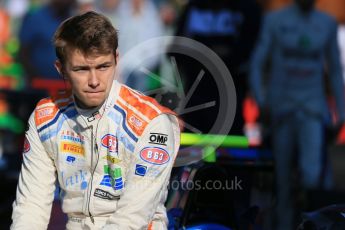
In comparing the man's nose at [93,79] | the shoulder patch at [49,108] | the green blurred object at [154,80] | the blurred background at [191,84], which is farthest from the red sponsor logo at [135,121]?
the green blurred object at [154,80]


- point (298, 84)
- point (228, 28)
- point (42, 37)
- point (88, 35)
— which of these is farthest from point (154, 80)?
point (88, 35)

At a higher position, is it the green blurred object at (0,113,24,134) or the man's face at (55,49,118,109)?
the man's face at (55,49,118,109)

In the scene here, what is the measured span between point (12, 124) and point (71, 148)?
220 inches

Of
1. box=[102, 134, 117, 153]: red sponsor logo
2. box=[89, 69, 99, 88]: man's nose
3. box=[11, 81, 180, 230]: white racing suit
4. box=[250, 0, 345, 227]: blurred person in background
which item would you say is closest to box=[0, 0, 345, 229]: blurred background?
box=[250, 0, 345, 227]: blurred person in background

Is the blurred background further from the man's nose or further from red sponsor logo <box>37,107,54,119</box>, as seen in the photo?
the man's nose

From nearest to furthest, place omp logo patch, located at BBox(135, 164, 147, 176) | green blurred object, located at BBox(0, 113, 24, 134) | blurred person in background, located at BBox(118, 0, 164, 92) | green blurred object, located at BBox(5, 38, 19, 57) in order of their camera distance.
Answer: omp logo patch, located at BBox(135, 164, 147, 176), green blurred object, located at BBox(0, 113, 24, 134), blurred person in background, located at BBox(118, 0, 164, 92), green blurred object, located at BBox(5, 38, 19, 57)

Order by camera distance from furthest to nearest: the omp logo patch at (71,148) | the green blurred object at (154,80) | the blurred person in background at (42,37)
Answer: the blurred person in background at (42,37)
the green blurred object at (154,80)
the omp logo patch at (71,148)

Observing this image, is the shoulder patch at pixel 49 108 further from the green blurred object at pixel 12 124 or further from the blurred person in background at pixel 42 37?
the blurred person in background at pixel 42 37

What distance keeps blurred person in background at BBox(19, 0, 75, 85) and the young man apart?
6170 millimetres

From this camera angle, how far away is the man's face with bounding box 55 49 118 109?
155 inches

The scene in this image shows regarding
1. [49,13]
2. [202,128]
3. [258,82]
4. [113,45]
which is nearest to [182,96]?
[202,128]

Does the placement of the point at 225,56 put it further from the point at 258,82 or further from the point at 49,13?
the point at 49,13

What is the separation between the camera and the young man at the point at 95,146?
3.97 m

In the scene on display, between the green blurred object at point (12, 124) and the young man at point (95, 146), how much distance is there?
5.32m
